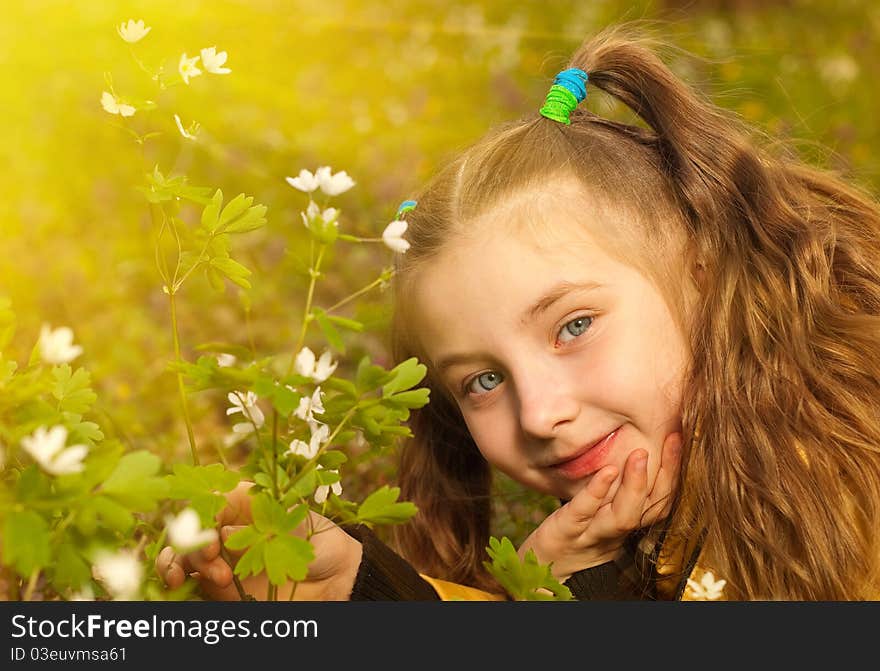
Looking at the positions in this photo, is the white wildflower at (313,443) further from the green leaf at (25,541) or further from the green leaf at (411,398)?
the green leaf at (25,541)

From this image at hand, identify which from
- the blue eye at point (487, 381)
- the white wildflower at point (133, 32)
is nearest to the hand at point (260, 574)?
the blue eye at point (487, 381)

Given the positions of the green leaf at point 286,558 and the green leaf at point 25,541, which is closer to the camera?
the green leaf at point 25,541

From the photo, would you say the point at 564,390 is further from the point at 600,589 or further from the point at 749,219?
the point at 749,219

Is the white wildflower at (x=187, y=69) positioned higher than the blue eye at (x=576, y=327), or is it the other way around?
the white wildflower at (x=187, y=69)

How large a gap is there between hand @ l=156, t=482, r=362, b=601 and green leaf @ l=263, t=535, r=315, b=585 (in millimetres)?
516

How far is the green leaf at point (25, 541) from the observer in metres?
1.30

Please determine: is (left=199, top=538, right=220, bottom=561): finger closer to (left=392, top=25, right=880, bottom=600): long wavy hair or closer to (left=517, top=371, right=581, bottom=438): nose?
(left=517, top=371, right=581, bottom=438): nose

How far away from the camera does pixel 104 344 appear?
4.21 metres

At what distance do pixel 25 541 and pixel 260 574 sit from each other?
1.02m

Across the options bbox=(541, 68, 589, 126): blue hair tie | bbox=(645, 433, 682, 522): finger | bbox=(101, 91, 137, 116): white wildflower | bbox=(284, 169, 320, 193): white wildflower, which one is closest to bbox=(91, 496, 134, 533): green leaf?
bbox=(284, 169, 320, 193): white wildflower

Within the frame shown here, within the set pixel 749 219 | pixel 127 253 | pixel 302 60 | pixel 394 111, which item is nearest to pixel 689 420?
pixel 749 219

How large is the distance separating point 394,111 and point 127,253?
2.39 metres

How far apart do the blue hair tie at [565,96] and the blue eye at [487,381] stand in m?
0.69

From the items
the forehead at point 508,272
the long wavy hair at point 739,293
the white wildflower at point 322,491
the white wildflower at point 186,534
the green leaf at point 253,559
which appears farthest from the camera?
the forehead at point 508,272
